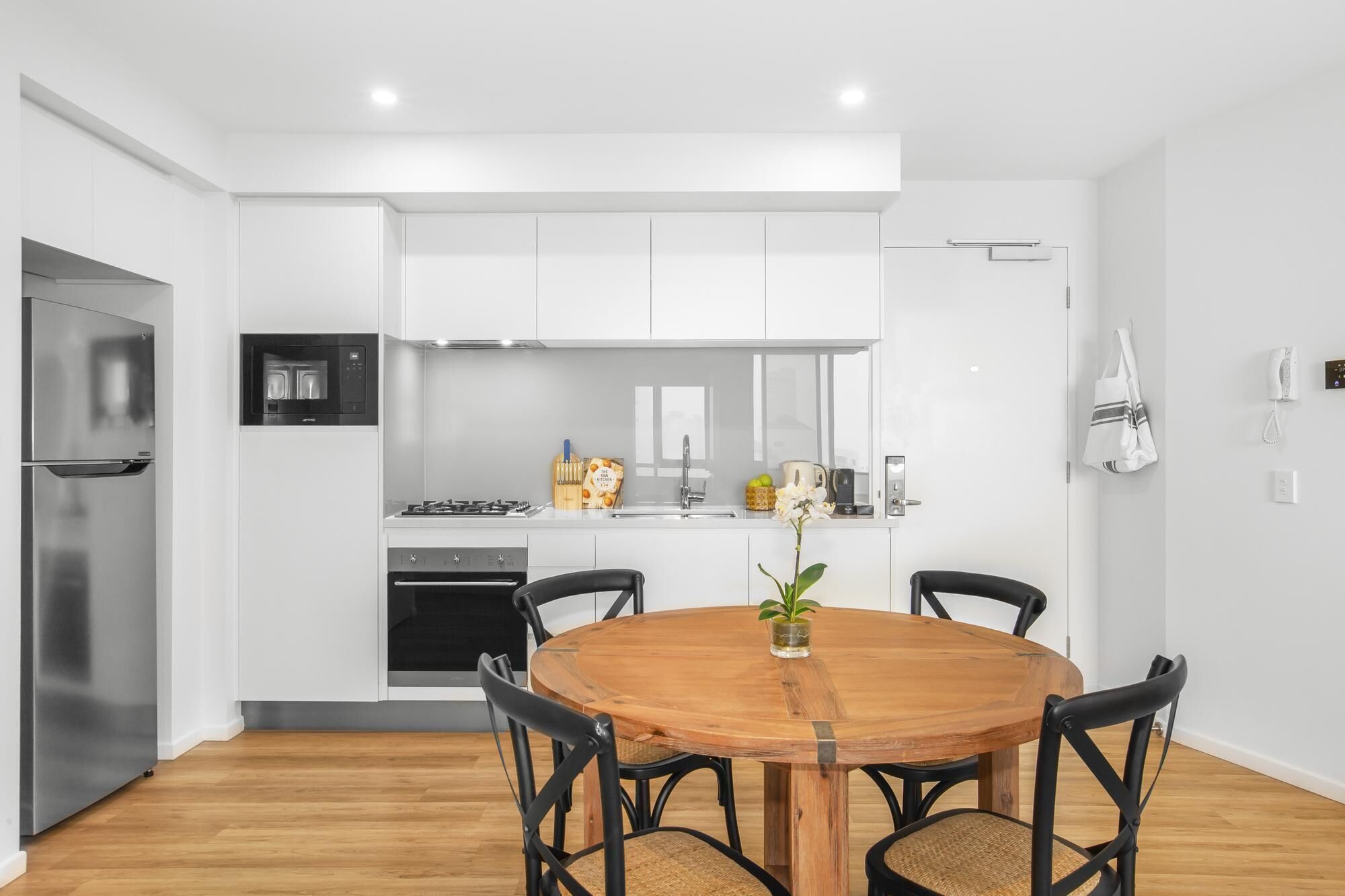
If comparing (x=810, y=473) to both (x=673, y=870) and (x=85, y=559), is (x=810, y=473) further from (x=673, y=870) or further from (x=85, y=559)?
(x=85, y=559)

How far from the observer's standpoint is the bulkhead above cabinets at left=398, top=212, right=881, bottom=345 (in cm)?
362

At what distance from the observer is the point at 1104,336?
3.88 metres

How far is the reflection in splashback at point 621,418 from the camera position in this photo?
158 inches

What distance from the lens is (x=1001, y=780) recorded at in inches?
76.4

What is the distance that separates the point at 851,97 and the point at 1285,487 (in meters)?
2.18

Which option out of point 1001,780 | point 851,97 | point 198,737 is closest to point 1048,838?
point 1001,780

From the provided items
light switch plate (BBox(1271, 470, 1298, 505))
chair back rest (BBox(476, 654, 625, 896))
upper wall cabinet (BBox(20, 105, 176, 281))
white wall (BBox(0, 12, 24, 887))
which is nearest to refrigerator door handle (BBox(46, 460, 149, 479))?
white wall (BBox(0, 12, 24, 887))

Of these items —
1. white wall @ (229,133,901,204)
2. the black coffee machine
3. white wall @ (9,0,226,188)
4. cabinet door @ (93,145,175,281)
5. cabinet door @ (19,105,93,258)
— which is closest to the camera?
white wall @ (9,0,226,188)

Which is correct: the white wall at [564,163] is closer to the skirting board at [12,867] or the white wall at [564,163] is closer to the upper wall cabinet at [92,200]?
the upper wall cabinet at [92,200]

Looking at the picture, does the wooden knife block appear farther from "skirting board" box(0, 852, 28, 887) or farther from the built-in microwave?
"skirting board" box(0, 852, 28, 887)

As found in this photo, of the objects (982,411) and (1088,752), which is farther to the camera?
(982,411)

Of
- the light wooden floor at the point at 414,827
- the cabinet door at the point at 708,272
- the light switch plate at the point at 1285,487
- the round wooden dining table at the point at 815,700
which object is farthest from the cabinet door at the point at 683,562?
the light switch plate at the point at 1285,487

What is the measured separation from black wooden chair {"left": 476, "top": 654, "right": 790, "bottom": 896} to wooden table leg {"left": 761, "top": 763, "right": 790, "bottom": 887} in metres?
0.52

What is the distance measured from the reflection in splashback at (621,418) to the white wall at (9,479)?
1.83 metres
